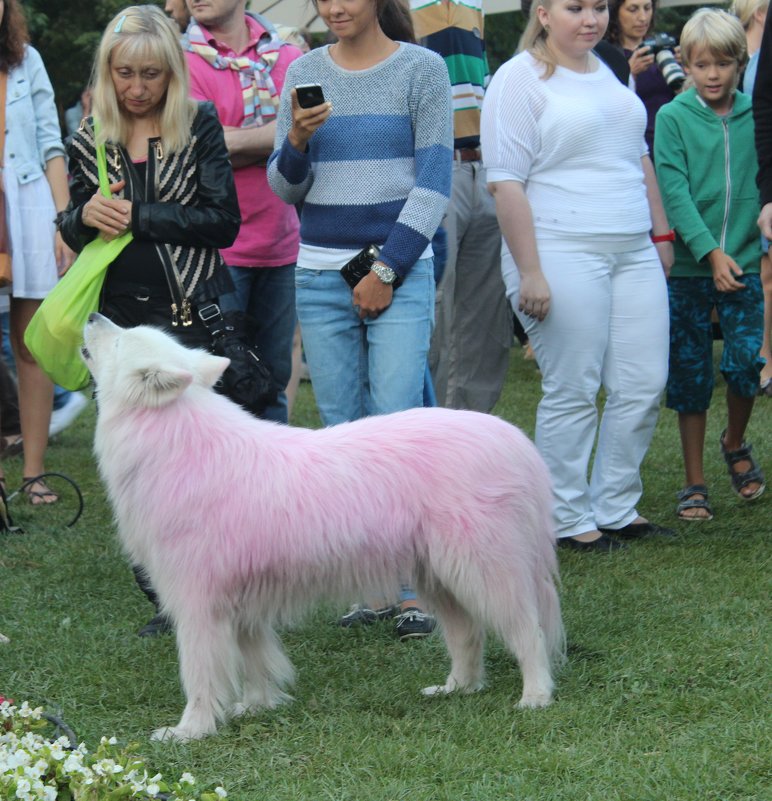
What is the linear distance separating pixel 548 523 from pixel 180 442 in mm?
1163

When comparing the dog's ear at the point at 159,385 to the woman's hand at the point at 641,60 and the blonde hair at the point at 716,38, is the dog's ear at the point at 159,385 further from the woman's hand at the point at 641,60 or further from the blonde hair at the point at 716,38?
the woman's hand at the point at 641,60

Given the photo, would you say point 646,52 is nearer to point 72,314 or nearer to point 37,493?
point 37,493

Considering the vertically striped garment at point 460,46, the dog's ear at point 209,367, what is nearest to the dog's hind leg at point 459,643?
the dog's ear at point 209,367

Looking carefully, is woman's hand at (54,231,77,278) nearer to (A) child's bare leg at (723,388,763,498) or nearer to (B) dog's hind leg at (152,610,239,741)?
(B) dog's hind leg at (152,610,239,741)

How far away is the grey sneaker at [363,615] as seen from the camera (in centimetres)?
485

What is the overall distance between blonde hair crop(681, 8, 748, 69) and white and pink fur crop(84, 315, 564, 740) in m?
2.99

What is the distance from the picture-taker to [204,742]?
3.71m

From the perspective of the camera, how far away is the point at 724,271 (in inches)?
236

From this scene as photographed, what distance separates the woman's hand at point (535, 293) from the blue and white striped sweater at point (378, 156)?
826 millimetres

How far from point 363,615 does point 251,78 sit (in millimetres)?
2411

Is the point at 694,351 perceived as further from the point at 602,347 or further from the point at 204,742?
the point at 204,742

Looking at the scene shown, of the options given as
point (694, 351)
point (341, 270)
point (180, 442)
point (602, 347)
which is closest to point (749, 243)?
point (694, 351)

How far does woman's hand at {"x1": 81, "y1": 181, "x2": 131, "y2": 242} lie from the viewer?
458 cm

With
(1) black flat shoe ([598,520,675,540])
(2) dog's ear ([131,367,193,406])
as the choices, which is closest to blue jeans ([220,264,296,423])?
(1) black flat shoe ([598,520,675,540])
